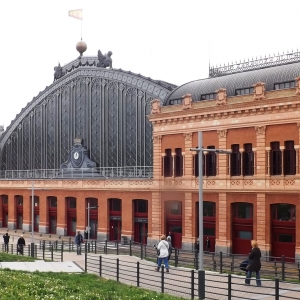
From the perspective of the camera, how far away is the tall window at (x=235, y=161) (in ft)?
150

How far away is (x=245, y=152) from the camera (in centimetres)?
4512

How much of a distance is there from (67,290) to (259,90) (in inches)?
999

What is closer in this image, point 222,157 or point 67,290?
point 67,290

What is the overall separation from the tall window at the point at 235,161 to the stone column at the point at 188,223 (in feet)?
15.9

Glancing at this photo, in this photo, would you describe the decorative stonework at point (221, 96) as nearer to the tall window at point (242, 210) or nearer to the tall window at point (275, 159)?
the tall window at point (275, 159)

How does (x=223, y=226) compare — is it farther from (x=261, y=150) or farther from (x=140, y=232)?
(x=140, y=232)

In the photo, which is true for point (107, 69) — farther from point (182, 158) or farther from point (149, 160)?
point (182, 158)

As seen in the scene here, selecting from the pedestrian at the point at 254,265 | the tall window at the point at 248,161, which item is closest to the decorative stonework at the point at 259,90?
the tall window at the point at 248,161

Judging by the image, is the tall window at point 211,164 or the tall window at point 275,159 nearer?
the tall window at point 275,159

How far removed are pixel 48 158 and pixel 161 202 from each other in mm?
27995

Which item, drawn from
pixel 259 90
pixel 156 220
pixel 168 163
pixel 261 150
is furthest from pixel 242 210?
pixel 156 220

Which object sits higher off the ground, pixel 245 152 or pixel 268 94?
pixel 268 94

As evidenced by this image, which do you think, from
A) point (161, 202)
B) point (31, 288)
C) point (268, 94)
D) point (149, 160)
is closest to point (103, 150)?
point (149, 160)

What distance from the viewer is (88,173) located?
66625 mm
